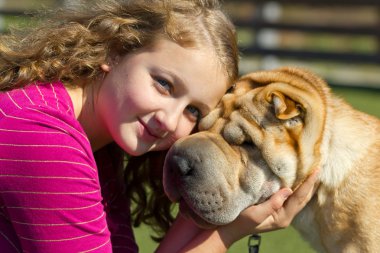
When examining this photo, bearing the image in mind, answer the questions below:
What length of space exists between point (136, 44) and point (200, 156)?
0.55 meters

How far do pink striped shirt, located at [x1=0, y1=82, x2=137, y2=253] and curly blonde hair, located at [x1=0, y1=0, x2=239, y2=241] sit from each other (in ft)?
0.96

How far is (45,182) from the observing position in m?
2.76

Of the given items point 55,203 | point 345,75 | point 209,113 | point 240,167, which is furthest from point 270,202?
point 345,75

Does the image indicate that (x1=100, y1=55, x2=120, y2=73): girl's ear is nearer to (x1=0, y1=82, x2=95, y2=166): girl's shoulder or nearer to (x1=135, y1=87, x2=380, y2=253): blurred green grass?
(x1=0, y1=82, x2=95, y2=166): girl's shoulder

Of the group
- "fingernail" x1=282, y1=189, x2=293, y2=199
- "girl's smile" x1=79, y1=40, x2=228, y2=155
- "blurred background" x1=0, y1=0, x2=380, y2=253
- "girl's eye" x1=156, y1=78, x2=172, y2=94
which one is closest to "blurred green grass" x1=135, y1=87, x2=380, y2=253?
"fingernail" x1=282, y1=189, x2=293, y2=199

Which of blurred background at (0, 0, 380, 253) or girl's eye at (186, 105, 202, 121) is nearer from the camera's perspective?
girl's eye at (186, 105, 202, 121)

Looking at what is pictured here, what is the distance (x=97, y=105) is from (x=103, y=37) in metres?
0.29

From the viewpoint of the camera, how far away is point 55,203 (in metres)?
2.77

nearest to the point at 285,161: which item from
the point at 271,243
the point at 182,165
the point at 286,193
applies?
the point at 286,193

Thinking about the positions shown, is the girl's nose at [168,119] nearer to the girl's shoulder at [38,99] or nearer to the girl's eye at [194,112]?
the girl's eye at [194,112]

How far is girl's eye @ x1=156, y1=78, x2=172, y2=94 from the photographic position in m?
3.03

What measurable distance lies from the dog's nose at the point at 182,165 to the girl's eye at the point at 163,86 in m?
0.27

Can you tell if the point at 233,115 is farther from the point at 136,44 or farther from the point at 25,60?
the point at 25,60

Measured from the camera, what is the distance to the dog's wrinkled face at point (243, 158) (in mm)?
2936
